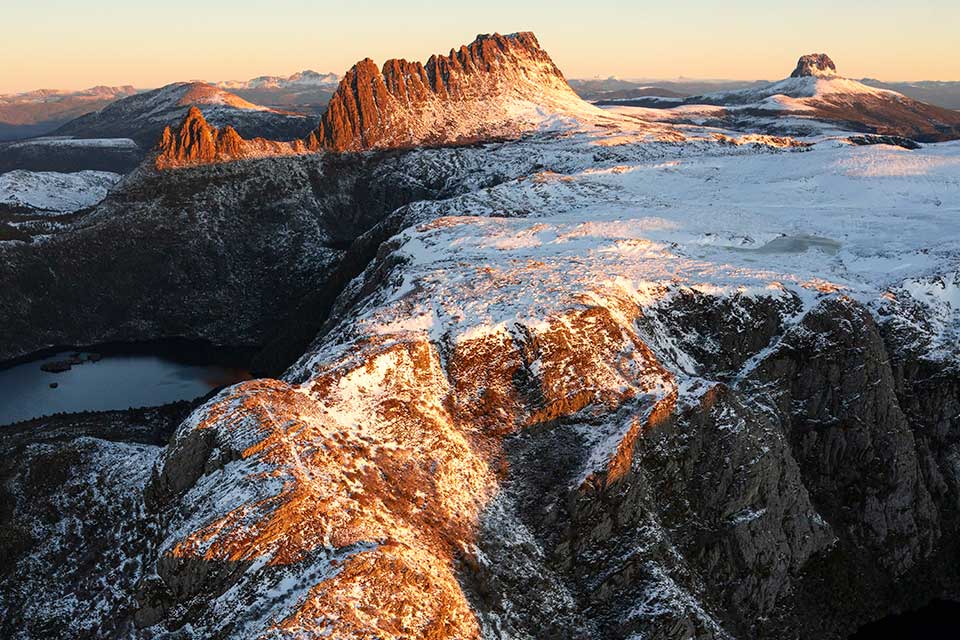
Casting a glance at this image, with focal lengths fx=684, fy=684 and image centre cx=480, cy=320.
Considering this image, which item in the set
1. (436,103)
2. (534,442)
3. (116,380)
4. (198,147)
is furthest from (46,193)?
(534,442)

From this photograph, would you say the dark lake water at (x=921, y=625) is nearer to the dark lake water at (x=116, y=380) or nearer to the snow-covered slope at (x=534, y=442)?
the snow-covered slope at (x=534, y=442)

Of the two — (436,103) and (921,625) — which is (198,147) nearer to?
(436,103)

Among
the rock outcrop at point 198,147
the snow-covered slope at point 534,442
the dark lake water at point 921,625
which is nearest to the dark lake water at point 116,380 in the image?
the snow-covered slope at point 534,442

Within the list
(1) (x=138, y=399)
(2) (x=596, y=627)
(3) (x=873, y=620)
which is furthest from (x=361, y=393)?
(1) (x=138, y=399)

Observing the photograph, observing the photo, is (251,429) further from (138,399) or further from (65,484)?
(138,399)

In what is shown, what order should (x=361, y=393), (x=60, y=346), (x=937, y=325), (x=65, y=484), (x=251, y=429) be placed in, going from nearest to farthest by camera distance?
(x=251, y=429) → (x=361, y=393) → (x=65, y=484) → (x=937, y=325) → (x=60, y=346)

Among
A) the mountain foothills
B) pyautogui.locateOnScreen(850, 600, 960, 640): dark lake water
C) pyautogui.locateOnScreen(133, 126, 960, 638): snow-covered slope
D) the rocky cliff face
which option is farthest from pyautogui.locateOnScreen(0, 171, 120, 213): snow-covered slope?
pyautogui.locateOnScreen(850, 600, 960, 640): dark lake water
